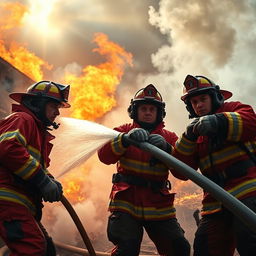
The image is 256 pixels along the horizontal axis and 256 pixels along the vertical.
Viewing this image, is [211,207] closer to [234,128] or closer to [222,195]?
[222,195]

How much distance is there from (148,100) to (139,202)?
1.41 m

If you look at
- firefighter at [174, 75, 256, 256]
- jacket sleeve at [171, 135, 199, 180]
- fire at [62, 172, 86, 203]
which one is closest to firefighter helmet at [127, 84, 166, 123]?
firefighter at [174, 75, 256, 256]

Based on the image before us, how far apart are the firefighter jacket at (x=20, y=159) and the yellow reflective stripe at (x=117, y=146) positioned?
870 mm

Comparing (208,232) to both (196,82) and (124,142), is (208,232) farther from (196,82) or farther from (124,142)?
(196,82)

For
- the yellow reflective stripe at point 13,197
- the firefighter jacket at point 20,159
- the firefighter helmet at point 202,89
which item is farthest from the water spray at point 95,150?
the firefighter helmet at point 202,89

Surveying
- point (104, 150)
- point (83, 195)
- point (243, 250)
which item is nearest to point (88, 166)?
point (83, 195)

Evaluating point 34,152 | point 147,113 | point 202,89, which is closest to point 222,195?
point 202,89

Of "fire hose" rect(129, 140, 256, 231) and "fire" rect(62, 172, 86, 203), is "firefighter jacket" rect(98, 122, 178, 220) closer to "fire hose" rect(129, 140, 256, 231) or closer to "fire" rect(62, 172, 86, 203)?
"fire hose" rect(129, 140, 256, 231)

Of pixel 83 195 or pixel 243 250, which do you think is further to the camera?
pixel 83 195

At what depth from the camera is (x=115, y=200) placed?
320 cm

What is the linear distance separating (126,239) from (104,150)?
1.10 metres

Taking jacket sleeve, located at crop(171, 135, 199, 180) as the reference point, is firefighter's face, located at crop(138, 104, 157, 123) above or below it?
above

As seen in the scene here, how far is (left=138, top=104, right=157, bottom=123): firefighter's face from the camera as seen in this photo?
12.0 feet

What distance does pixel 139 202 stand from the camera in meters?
3.13
